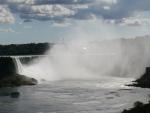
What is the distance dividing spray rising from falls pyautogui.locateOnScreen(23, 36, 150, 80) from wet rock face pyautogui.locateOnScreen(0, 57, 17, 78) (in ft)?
13.2

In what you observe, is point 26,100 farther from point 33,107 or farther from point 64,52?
point 64,52

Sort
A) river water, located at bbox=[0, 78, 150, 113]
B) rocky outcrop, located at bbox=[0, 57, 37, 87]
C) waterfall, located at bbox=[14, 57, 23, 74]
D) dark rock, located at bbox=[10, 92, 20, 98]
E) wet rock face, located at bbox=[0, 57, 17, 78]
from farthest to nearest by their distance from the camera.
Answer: waterfall, located at bbox=[14, 57, 23, 74], wet rock face, located at bbox=[0, 57, 17, 78], rocky outcrop, located at bbox=[0, 57, 37, 87], dark rock, located at bbox=[10, 92, 20, 98], river water, located at bbox=[0, 78, 150, 113]

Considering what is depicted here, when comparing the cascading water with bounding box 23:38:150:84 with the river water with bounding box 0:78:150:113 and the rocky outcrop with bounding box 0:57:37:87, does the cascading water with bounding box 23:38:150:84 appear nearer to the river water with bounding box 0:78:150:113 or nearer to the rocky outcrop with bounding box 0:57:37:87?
the rocky outcrop with bounding box 0:57:37:87

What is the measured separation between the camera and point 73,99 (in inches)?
2261

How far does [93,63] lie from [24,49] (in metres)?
39.6

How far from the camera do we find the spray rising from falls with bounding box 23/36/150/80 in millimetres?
95062

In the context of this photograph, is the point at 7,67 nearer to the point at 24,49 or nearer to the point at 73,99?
the point at 73,99

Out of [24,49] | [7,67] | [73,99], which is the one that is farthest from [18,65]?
[24,49]

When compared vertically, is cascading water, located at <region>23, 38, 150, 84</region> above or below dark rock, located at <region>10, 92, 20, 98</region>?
above

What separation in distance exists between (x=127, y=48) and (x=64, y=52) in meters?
13.1

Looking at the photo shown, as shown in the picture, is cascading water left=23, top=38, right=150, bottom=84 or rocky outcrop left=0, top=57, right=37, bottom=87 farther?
cascading water left=23, top=38, right=150, bottom=84

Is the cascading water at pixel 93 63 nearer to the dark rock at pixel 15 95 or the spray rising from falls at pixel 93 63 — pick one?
the spray rising from falls at pixel 93 63

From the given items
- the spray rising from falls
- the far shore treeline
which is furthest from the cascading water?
the far shore treeline

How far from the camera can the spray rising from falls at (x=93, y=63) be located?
95.1m
